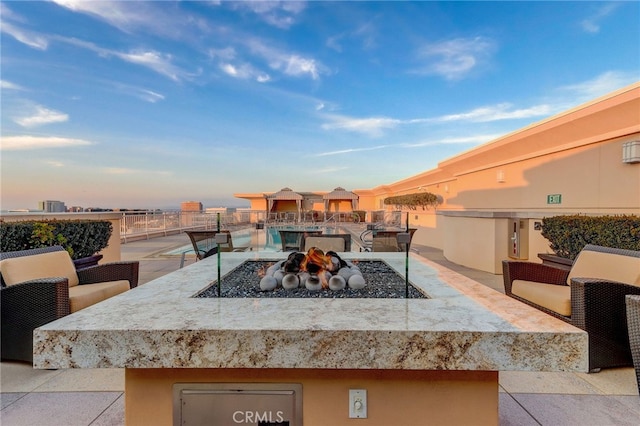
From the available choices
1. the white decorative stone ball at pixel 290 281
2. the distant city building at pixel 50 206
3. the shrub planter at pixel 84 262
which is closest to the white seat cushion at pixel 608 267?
the white decorative stone ball at pixel 290 281

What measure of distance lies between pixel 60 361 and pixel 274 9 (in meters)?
8.05

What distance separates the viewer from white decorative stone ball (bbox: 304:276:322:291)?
78.1 inches

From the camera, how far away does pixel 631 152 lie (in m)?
4.59

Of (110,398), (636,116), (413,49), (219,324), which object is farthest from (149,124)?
(636,116)

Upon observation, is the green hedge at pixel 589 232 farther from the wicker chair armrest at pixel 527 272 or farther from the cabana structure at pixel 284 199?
the cabana structure at pixel 284 199

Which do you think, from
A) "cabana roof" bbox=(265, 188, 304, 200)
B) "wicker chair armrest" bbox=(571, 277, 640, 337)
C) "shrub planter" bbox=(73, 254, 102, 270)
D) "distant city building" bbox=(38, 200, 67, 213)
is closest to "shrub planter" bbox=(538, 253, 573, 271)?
"wicker chair armrest" bbox=(571, 277, 640, 337)

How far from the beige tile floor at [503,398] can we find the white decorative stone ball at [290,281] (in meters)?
1.25

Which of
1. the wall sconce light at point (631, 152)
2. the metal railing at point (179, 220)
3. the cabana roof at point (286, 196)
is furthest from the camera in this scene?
the cabana roof at point (286, 196)

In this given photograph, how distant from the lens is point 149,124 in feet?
37.1

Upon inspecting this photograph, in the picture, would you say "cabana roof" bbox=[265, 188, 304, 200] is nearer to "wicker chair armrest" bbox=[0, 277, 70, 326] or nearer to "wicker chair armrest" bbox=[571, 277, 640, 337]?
"wicker chair armrest" bbox=[0, 277, 70, 326]

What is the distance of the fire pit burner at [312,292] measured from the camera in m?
1.84

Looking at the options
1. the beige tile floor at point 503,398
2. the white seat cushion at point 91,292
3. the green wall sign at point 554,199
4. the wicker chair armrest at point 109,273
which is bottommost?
the beige tile floor at point 503,398

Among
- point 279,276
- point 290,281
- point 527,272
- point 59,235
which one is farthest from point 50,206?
point 527,272

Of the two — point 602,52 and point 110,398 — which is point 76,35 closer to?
point 110,398
